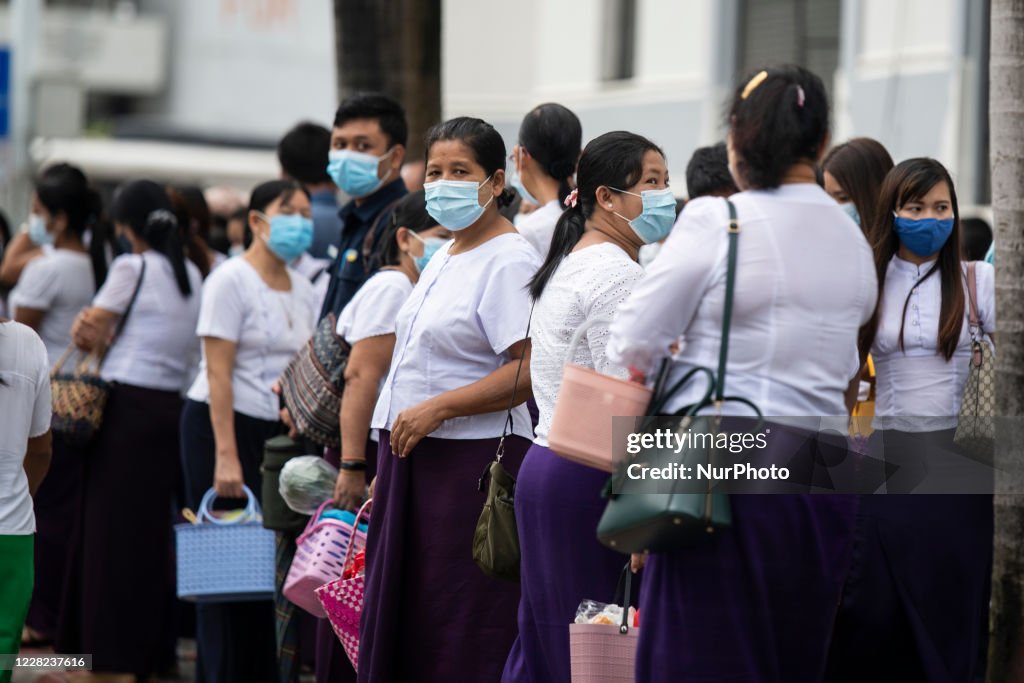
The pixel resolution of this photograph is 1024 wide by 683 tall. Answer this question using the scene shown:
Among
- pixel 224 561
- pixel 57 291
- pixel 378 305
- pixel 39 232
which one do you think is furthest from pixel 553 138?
pixel 39 232

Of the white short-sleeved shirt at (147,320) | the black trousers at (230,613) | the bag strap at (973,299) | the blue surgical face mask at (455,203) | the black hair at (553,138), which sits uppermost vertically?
the black hair at (553,138)

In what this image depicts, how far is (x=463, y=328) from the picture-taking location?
5.09m

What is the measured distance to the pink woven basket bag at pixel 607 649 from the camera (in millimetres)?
4207

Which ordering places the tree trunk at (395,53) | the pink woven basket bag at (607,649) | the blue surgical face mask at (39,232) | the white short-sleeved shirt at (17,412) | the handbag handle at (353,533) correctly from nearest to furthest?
1. the pink woven basket bag at (607,649)
2. the white short-sleeved shirt at (17,412)
3. the handbag handle at (353,533)
4. the tree trunk at (395,53)
5. the blue surgical face mask at (39,232)

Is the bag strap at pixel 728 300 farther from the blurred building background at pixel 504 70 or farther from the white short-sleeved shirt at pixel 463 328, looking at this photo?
the white short-sleeved shirt at pixel 463 328

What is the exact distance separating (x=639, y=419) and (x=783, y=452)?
34cm

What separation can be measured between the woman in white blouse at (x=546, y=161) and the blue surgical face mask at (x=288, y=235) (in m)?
1.29

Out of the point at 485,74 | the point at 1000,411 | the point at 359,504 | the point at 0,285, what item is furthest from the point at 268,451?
the point at 485,74

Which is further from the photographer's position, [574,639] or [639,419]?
[574,639]

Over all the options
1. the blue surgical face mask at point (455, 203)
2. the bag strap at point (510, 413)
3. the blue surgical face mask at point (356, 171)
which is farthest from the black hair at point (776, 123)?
the blue surgical face mask at point (356, 171)

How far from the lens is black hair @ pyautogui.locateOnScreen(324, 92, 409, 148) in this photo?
659 cm

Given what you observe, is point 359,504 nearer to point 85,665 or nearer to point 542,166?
point 542,166

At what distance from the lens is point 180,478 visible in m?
7.87

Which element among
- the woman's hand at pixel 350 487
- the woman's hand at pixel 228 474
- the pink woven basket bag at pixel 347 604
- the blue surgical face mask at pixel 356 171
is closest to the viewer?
the pink woven basket bag at pixel 347 604
